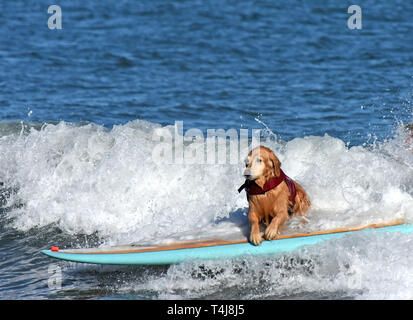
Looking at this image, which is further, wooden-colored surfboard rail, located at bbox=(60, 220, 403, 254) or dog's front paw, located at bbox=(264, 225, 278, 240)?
wooden-colored surfboard rail, located at bbox=(60, 220, 403, 254)

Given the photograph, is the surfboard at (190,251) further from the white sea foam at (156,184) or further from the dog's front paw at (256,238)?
the white sea foam at (156,184)

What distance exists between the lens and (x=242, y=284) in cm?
622

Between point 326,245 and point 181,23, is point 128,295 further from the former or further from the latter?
point 181,23

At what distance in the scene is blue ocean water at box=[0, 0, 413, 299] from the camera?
6.59 meters

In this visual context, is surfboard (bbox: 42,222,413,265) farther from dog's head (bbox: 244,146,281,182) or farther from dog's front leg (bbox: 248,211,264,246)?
dog's head (bbox: 244,146,281,182)

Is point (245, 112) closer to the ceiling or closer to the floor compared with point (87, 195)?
closer to the ceiling

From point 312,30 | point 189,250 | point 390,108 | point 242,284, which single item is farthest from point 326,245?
point 312,30

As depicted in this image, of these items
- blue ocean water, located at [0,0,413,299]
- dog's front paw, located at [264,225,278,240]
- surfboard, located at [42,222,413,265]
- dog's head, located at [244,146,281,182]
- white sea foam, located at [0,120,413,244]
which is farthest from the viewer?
white sea foam, located at [0,120,413,244]

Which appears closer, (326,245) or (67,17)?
(326,245)

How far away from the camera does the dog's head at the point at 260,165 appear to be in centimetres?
579

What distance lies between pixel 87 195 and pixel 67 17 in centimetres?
1168

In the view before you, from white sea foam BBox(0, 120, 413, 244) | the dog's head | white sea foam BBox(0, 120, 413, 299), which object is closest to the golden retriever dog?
the dog's head

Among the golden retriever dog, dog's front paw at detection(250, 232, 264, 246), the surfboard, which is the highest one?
the golden retriever dog

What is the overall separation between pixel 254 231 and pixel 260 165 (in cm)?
64
